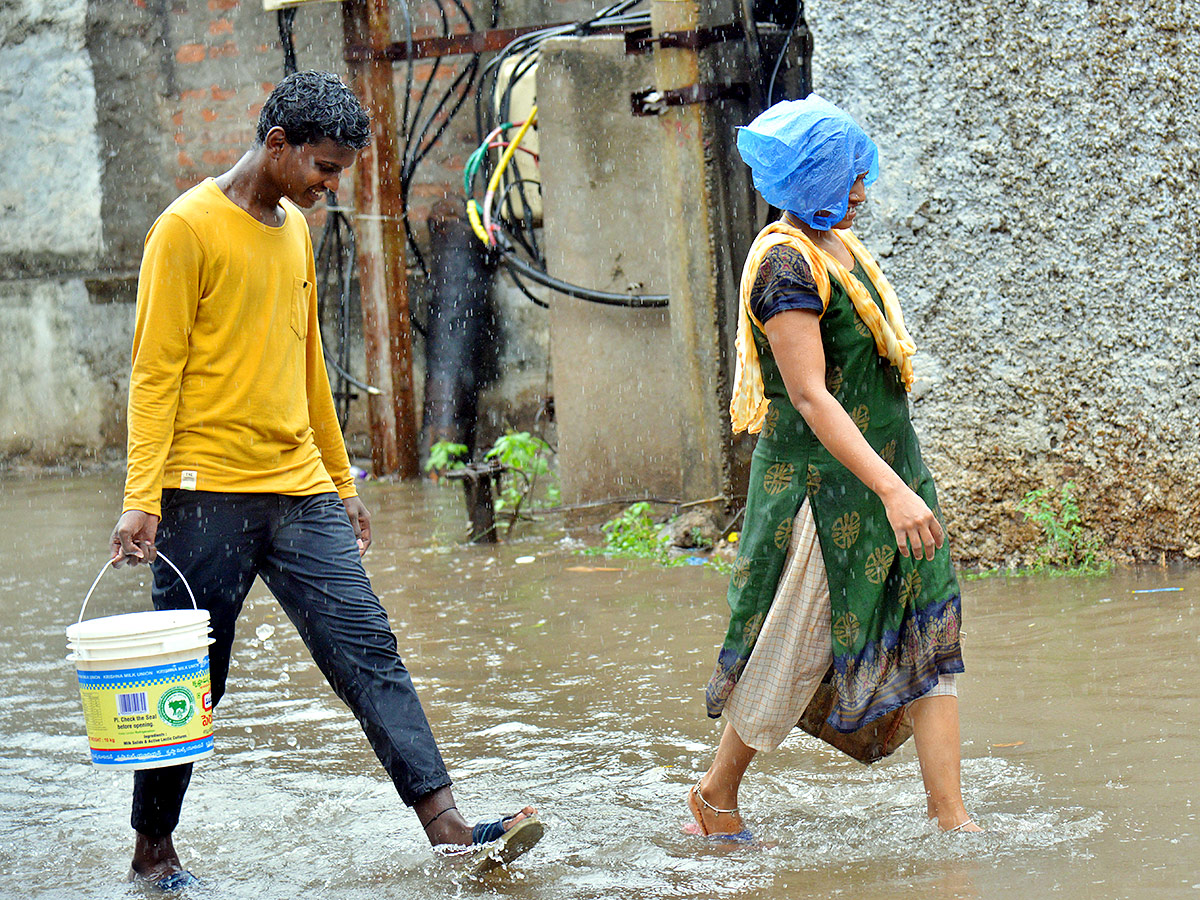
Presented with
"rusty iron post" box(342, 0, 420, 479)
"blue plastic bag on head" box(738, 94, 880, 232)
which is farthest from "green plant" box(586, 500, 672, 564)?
"blue plastic bag on head" box(738, 94, 880, 232)

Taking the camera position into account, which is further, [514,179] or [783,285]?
[514,179]

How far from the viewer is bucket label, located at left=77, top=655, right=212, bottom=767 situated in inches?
107

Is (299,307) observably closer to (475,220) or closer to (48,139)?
(475,220)

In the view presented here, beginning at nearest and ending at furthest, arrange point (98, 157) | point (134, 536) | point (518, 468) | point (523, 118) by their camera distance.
→ point (134, 536), point (518, 468), point (523, 118), point (98, 157)

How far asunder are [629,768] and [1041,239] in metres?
2.77

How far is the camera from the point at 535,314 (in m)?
9.92

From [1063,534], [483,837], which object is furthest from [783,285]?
A: [1063,534]

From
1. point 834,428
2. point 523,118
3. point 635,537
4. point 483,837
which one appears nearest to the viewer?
point 834,428

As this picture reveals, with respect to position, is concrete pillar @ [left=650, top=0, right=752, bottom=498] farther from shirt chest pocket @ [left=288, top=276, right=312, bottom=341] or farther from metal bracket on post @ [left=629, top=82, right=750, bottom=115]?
shirt chest pocket @ [left=288, top=276, right=312, bottom=341]

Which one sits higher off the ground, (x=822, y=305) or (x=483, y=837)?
(x=822, y=305)

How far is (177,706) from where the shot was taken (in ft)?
9.07

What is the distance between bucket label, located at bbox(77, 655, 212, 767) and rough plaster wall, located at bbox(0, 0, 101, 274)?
8.75 meters

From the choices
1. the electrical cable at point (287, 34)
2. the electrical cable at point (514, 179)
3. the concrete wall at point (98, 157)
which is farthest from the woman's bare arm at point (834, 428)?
the concrete wall at point (98, 157)

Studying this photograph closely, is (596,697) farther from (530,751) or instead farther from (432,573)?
(432,573)
